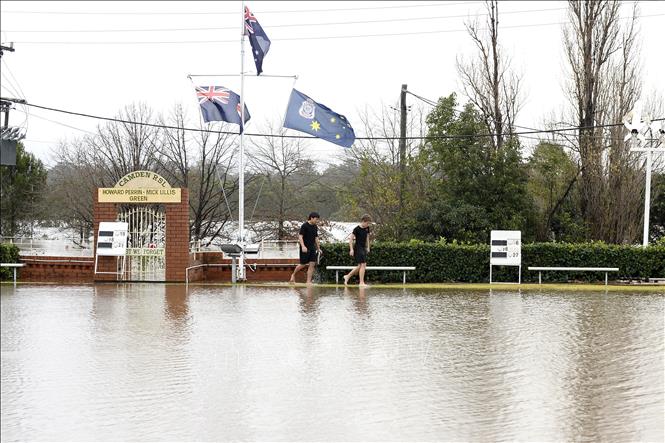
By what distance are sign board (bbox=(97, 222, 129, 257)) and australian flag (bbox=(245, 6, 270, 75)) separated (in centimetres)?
503

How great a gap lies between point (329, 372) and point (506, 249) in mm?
11619

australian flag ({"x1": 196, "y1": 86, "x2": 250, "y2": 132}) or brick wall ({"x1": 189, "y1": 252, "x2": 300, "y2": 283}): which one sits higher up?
australian flag ({"x1": 196, "y1": 86, "x2": 250, "y2": 132})

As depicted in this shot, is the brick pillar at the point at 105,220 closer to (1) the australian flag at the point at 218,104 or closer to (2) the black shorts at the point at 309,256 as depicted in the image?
(1) the australian flag at the point at 218,104

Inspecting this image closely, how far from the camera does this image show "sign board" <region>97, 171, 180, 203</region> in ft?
66.2

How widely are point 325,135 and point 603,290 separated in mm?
7602

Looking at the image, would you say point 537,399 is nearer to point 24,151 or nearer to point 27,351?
point 27,351

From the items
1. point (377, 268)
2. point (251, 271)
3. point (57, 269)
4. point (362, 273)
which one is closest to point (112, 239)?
point (57, 269)

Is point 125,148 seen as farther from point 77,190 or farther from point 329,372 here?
point 329,372

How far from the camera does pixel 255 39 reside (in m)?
20.8

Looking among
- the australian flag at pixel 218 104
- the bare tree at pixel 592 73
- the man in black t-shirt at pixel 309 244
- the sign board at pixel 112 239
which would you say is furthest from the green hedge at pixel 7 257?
the bare tree at pixel 592 73

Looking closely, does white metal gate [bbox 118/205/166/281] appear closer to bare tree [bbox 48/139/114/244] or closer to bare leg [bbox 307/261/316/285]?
bare leg [bbox 307/261/316/285]

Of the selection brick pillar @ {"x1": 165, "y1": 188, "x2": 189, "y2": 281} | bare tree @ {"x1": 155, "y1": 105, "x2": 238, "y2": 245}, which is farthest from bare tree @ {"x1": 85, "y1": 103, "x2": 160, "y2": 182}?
brick pillar @ {"x1": 165, "y1": 188, "x2": 189, "y2": 281}

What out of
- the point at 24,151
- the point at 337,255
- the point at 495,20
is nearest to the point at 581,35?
the point at 495,20

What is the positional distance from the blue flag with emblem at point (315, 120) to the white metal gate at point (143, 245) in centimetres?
404
